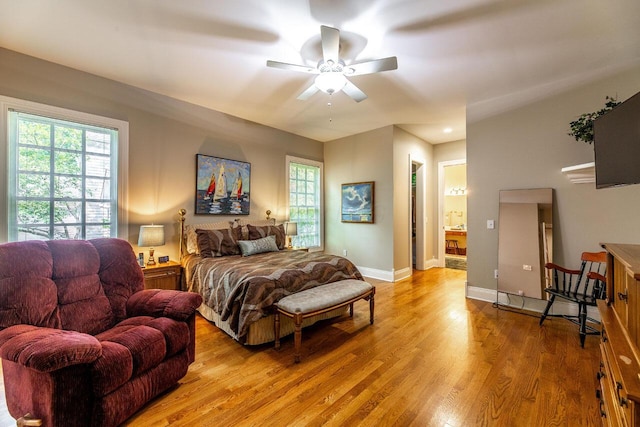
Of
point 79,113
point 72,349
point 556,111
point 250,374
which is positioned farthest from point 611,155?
point 79,113

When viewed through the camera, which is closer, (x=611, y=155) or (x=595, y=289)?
(x=611, y=155)

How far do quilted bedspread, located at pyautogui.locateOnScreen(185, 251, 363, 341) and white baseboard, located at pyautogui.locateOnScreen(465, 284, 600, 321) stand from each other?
189cm

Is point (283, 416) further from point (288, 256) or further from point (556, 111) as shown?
point (556, 111)

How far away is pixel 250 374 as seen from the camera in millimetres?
2119

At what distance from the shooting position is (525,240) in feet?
11.1

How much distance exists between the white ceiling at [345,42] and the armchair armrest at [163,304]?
2.17 m

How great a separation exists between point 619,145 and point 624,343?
1084mm

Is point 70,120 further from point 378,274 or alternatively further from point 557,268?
point 557,268

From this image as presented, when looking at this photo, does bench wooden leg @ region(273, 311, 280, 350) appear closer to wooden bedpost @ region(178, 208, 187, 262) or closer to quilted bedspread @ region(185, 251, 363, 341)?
quilted bedspread @ region(185, 251, 363, 341)

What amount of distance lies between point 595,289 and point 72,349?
4081 mm

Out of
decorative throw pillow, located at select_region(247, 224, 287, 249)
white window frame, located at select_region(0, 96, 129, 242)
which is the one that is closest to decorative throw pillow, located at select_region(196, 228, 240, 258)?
decorative throw pillow, located at select_region(247, 224, 287, 249)

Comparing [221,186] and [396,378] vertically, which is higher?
[221,186]

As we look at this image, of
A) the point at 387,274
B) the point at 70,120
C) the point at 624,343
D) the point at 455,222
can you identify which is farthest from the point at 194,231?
the point at 455,222

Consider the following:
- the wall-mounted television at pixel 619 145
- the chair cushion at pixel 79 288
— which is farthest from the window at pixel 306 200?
the wall-mounted television at pixel 619 145
